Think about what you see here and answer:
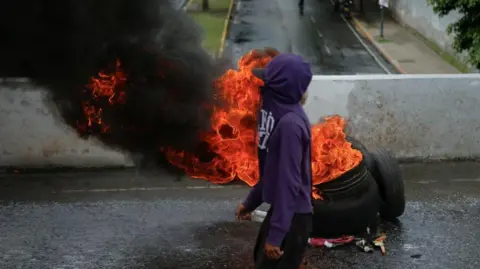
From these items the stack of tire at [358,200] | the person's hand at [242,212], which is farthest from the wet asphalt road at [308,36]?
the person's hand at [242,212]

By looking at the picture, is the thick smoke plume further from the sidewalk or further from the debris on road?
the sidewalk

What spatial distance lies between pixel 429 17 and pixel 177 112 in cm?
1711

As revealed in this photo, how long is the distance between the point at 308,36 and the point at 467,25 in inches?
459

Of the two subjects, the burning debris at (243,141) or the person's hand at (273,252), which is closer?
the person's hand at (273,252)

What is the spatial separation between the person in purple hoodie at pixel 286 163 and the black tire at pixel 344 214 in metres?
1.59

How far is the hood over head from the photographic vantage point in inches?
133

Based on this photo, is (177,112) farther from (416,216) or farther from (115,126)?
(416,216)

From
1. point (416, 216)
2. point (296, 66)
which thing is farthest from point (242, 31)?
point (296, 66)

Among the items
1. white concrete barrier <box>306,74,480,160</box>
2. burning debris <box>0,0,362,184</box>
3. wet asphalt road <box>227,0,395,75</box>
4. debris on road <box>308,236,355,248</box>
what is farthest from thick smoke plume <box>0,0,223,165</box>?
wet asphalt road <box>227,0,395,75</box>

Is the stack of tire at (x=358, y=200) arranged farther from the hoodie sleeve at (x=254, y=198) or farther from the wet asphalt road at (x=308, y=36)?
the wet asphalt road at (x=308, y=36)

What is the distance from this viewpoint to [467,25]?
11180mm

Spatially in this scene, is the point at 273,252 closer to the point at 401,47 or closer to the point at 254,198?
the point at 254,198

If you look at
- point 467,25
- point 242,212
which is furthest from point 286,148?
point 467,25

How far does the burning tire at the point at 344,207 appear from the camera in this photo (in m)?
5.14
